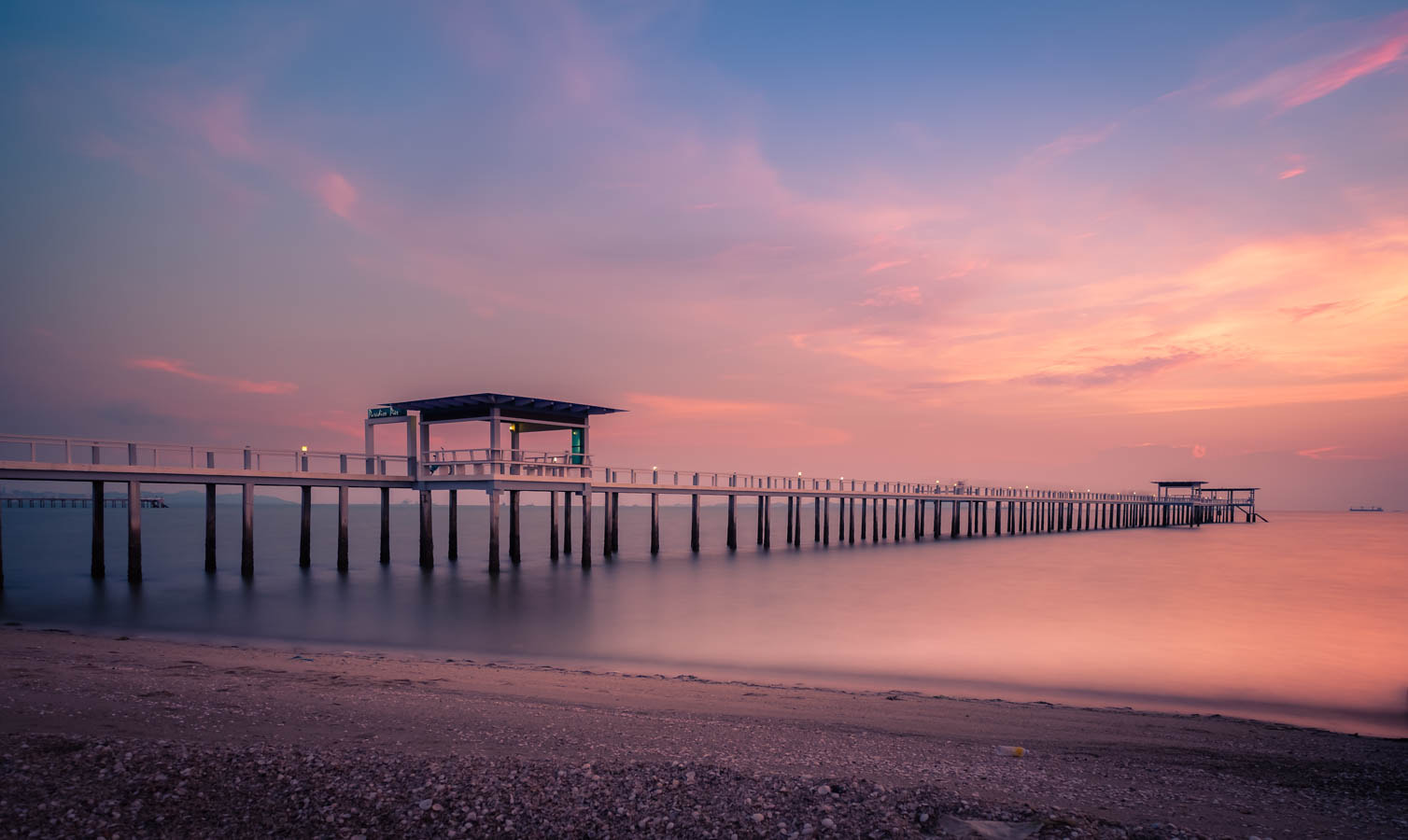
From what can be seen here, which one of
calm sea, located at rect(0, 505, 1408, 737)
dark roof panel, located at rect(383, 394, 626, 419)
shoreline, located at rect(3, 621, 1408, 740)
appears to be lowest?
calm sea, located at rect(0, 505, 1408, 737)

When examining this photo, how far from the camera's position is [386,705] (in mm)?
8531

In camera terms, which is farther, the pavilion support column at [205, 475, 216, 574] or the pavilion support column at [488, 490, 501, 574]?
the pavilion support column at [488, 490, 501, 574]

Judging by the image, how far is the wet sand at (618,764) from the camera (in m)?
5.33

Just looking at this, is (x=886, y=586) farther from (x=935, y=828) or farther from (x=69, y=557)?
(x=69, y=557)

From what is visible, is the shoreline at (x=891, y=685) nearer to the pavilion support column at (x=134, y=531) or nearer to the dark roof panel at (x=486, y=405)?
the pavilion support column at (x=134, y=531)

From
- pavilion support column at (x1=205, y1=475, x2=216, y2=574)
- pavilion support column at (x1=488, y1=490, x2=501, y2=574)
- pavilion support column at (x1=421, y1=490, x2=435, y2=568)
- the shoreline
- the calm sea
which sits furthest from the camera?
pavilion support column at (x1=421, y1=490, x2=435, y2=568)

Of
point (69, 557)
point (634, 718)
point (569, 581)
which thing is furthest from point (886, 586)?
point (69, 557)

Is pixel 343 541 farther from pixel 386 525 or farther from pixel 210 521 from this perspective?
pixel 210 521

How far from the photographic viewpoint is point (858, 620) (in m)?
21.2

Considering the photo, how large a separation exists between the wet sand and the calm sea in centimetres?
401

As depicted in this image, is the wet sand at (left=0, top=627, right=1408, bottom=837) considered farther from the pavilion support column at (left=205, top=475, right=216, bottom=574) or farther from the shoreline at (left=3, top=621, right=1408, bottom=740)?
the pavilion support column at (left=205, top=475, right=216, bottom=574)

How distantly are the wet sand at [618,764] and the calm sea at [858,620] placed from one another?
4.01 metres

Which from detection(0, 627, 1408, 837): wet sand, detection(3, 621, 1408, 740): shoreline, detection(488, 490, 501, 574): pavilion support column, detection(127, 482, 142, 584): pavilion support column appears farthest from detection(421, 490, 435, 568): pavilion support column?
detection(0, 627, 1408, 837): wet sand

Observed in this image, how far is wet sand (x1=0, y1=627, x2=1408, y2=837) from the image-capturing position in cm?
533
